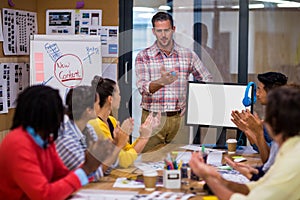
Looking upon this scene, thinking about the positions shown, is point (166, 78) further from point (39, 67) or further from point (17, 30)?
point (17, 30)

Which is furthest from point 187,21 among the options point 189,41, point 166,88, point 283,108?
point 283,108

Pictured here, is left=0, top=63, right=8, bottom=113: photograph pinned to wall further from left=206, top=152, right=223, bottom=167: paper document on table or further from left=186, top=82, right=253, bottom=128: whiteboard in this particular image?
left=206, top=152, right=223, bottom=167: paper document on table

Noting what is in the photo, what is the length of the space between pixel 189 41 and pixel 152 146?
1.62m

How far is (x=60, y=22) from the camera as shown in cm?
568

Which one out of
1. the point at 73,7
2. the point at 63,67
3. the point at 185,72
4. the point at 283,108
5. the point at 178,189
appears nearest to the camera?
the point at 283,108

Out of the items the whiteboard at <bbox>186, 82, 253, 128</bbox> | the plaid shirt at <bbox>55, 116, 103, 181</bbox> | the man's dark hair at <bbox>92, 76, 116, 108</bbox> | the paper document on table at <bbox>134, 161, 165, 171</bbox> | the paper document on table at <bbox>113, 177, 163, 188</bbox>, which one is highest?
the man's dark hair at <bbox>92, 76, 116, 108</bbox>

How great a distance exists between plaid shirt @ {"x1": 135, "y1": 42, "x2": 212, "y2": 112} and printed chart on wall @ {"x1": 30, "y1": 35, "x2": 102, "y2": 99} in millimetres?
592

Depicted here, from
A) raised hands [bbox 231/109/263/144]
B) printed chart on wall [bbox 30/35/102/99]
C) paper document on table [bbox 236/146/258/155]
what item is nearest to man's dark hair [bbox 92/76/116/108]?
raised hands [bbox 231/109/263/144]

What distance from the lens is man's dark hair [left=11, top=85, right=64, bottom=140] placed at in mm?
2541

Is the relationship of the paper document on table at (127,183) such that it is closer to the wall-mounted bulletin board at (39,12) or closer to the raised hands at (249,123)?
the raised hands at (249,123)

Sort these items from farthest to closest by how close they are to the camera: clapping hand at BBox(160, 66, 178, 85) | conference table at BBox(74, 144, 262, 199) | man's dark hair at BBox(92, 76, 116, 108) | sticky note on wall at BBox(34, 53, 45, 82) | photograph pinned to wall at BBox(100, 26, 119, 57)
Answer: photograph pinned to wall at BBox(100, 26, 119, 57), sticky note on wall at BBox(34, 53, 45, 82), clapping hand at BBox(160, 66, 178, 85), man's dark hair at BBox(92, 76, 116, 108), conference table at BBox(74, 144, 262, 199)

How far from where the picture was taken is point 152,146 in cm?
435

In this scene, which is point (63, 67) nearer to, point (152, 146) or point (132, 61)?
point (132, 61)

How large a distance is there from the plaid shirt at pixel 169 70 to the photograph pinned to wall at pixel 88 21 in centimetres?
83
